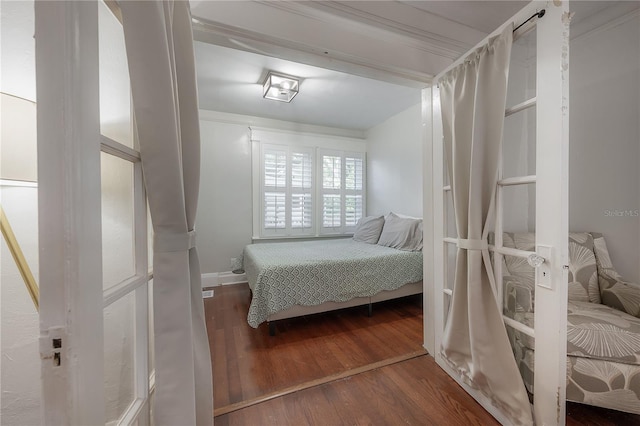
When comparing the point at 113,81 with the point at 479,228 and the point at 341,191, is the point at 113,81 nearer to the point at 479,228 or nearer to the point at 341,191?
the point at 479,228

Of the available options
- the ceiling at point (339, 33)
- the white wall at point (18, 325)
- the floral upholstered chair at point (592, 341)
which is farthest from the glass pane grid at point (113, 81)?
the floral upholstered chair at point (592, 341)

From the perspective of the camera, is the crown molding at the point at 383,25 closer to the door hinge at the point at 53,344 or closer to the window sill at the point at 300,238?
the door hinge at the point at 53,344

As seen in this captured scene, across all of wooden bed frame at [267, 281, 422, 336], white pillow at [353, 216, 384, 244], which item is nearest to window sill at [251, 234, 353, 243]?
white pillow at [353, 216, 384, 244]

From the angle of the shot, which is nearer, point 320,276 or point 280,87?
point 320,276

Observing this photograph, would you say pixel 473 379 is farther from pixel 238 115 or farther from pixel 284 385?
pixel 238 115

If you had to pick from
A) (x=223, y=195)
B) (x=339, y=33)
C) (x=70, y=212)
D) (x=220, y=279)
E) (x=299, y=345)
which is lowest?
(x=299, y=345)

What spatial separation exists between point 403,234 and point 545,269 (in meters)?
1.90

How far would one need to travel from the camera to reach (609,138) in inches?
65.0

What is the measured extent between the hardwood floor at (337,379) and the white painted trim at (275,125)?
2.73 meters

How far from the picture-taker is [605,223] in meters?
1.68

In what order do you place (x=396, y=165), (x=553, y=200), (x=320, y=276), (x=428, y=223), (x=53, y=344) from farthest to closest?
(x=396, y=165)
(x=320, y=276)
(x=428, y=223)
(x=553, y=200)
(x=53, y=344)

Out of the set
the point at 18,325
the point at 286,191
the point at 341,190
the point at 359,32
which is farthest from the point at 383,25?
the point at 341,190

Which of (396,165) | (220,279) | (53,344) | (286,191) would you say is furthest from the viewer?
(286,191)

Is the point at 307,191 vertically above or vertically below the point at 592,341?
above
